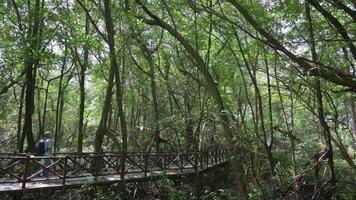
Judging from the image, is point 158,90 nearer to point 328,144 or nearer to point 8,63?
point 8,63

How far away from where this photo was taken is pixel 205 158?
636 inches

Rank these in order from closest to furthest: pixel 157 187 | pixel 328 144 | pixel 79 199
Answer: pixel 328 144, pixel 79 199, pixel 157 187

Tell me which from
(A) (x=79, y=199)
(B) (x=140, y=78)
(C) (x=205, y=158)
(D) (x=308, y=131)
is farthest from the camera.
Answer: (D) (x=308, y=131)

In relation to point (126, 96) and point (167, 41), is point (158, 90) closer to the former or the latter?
point (126, 96)

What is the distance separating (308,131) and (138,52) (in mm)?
20750

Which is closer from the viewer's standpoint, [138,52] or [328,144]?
[328,144]

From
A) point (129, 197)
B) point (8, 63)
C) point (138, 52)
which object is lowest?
point (129, 197)

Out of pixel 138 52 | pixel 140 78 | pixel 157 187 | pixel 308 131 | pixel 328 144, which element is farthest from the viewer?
pixel 308 131

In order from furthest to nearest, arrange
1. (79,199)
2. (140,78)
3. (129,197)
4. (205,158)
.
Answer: (140,78)
(205,158)
(129,197)
(79,199)

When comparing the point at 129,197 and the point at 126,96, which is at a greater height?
Answer: the point at 126,96

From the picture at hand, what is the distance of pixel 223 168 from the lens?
1953 cm

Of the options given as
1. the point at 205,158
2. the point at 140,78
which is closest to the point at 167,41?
Answer: the point at 140,78

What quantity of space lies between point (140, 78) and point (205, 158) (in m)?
8.00

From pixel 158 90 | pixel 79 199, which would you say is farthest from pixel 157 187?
pixel 158 90
